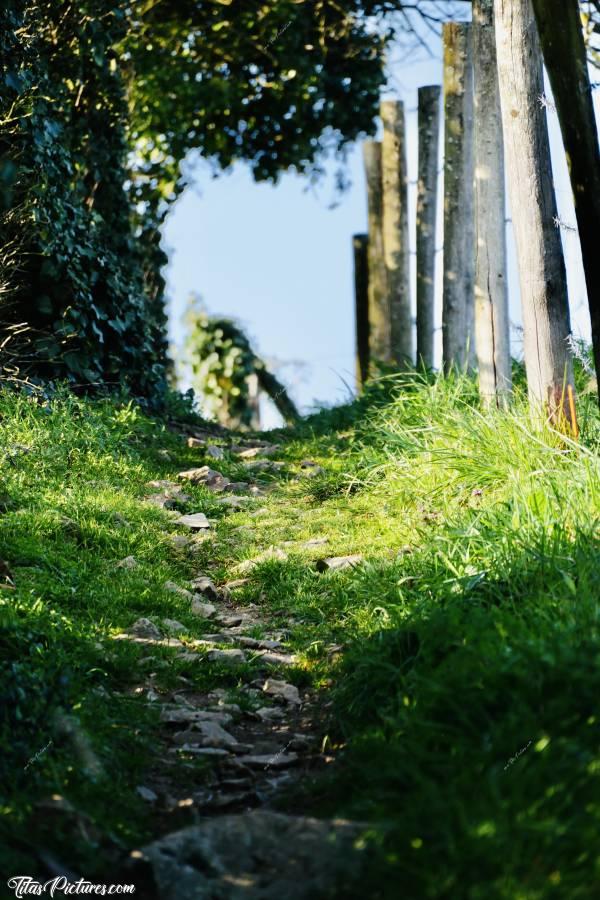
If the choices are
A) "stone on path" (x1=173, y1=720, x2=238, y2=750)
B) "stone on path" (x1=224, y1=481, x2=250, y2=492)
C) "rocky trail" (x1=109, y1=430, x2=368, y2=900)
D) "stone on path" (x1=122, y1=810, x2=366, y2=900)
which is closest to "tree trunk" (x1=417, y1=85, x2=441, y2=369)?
"stone on path" (x1=224, y1=481, x2=250, y2=492)

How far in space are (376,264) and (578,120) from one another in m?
8.14

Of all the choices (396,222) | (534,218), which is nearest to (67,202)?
(396,222)

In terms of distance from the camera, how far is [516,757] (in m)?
2.87

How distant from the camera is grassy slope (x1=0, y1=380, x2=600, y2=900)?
2658 mm

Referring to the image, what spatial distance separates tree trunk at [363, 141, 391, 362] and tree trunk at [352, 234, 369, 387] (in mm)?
1017

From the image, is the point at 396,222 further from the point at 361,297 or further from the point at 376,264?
the point at 361,297

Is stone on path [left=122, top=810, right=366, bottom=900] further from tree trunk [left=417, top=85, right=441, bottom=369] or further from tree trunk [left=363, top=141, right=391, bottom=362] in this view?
tree trunk [left=363, top=141, right=391, bottom=362]

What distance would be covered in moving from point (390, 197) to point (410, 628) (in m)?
8.96

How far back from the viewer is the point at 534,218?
649cm

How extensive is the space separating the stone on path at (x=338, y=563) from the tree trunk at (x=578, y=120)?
5.57 feet

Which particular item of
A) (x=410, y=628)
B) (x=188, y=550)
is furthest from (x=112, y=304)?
(x=410, y=628)

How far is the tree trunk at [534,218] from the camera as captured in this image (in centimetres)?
648

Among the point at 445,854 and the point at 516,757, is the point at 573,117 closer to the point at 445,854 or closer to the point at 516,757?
the point at 516,757

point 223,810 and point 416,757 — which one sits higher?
point 416,757
